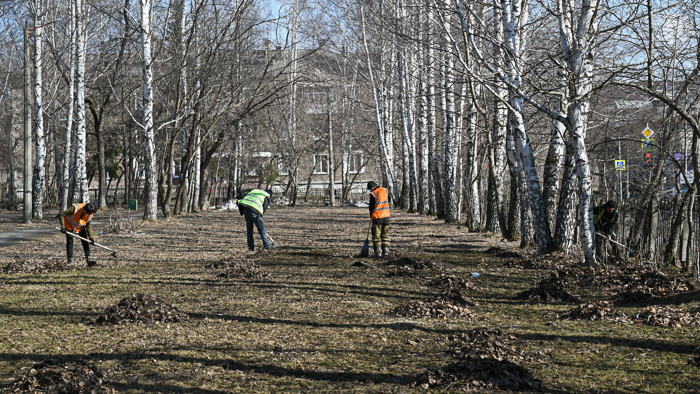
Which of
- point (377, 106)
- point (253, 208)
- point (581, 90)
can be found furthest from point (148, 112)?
point (581, 90)

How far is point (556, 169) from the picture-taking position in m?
13.8

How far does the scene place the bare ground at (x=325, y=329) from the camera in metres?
5.48

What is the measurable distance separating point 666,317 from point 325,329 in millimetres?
3654

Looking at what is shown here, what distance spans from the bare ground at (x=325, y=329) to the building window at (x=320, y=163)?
3710 cm

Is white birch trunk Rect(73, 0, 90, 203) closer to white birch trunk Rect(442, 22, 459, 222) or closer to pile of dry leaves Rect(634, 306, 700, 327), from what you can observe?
white birch trunk Rect(442, 22, 459, 222)

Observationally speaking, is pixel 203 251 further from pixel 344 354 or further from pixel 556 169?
pixel 344 354

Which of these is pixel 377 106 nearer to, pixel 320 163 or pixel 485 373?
pixel 320 163

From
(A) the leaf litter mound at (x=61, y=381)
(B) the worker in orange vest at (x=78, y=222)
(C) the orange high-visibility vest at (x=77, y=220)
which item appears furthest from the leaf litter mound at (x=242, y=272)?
(A) the leaf litter mound at (x=61, y=381)

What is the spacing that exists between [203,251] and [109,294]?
6071 millimetres

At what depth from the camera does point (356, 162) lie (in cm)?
5925

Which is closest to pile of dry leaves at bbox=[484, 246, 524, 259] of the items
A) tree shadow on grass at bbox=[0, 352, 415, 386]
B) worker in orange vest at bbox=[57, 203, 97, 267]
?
worker in orange vest at bbox=[57, 203, 97, 267]

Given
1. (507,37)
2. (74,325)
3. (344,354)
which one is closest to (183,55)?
(507,37)

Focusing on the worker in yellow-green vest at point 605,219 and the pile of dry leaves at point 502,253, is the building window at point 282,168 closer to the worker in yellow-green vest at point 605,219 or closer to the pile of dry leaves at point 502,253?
the pile of dry leaves at point 502,253

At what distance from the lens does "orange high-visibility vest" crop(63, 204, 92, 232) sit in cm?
1220
